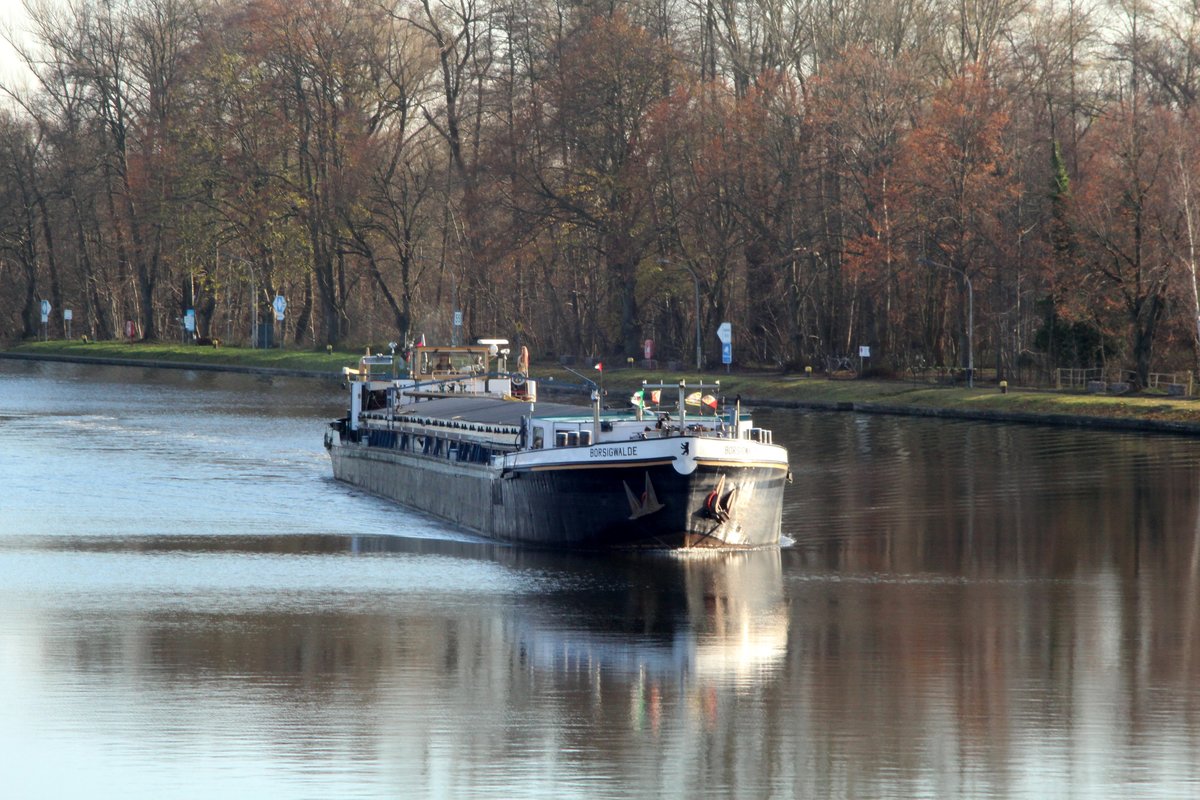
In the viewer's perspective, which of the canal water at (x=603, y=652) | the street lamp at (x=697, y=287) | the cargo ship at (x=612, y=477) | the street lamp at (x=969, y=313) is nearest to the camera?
the canal water at (x=603, y=652)

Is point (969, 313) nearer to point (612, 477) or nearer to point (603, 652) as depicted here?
point (612, 477)

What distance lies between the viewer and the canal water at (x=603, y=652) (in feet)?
63.1

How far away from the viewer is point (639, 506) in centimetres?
3509

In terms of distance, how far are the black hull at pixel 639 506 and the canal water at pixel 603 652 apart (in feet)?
2.18

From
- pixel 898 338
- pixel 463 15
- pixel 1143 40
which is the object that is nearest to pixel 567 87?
pixel 463 15

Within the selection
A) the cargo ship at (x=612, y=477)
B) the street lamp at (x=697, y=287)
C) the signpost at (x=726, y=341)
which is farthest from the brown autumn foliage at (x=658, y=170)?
the cargo ship at (x=612, y=477)

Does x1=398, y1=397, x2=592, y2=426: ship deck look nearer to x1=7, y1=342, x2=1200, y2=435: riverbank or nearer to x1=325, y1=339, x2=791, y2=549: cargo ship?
x1=325, y1=339, x2=791, y2=549: cargo ship

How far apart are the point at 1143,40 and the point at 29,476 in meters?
60.6

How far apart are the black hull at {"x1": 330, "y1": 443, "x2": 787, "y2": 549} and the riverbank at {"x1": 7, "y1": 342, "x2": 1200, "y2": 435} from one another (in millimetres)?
12941

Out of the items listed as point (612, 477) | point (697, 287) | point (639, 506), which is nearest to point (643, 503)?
point (639, 506)

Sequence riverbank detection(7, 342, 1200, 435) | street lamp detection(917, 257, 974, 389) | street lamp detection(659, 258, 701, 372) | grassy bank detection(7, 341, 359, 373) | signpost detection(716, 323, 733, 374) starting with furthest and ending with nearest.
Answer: grassy bank detection(7, 341, 359, 373) → street lamp detection(659, 258, 701, 372) → signpost detection(716, 323, 733, 374) → street lamp detection(917, 257, 974, 389) → riverbank detection(7, 342, 1200, 435)

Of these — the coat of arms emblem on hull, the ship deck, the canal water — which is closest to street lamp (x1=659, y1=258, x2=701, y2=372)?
the ship deck

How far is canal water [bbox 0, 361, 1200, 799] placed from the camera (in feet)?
63.1

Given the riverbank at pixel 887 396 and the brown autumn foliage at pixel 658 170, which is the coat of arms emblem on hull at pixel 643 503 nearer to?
the riverbank at pixel 887 396
